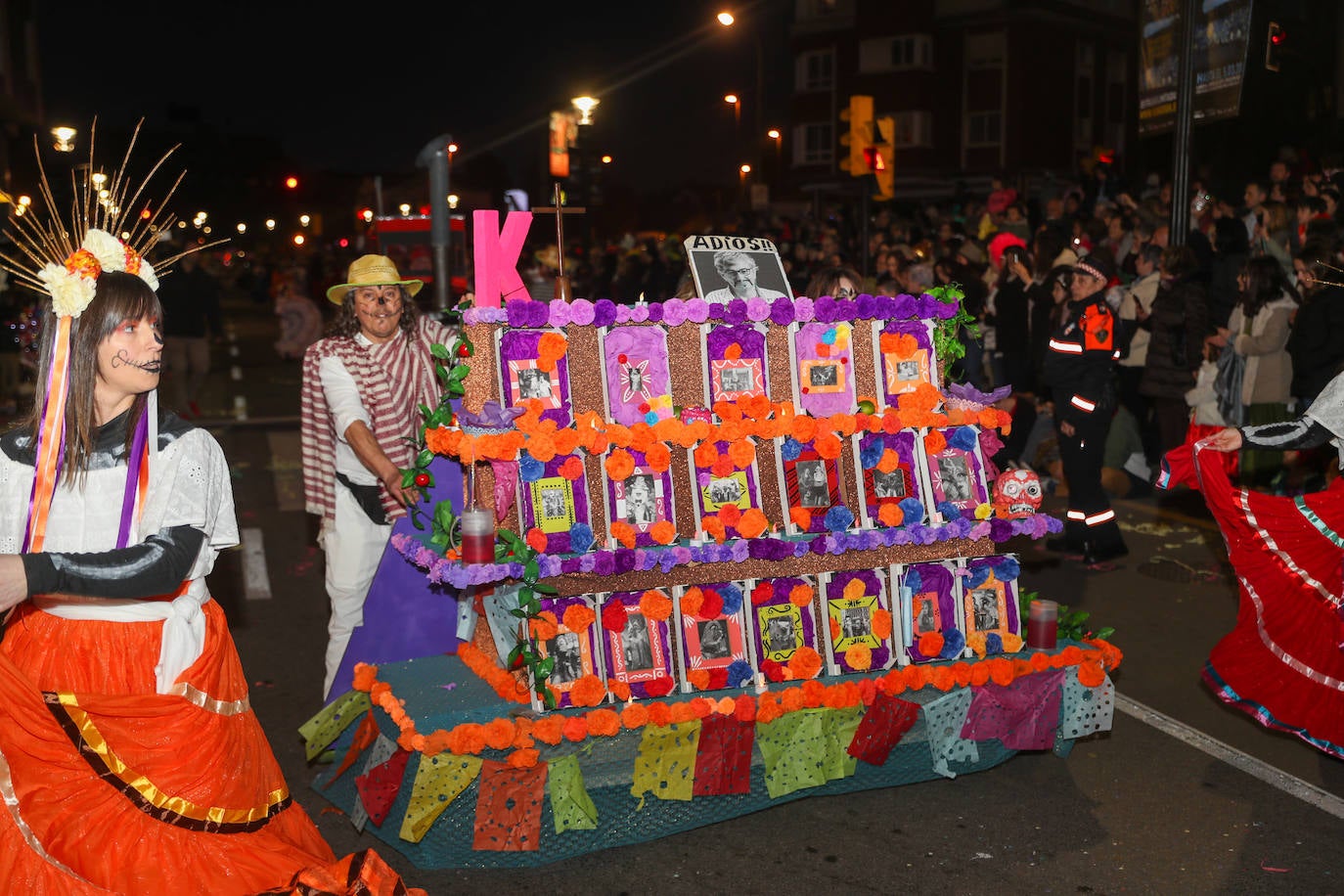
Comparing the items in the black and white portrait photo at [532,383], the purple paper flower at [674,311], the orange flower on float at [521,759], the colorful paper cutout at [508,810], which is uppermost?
the purple paper flower at [674,311]

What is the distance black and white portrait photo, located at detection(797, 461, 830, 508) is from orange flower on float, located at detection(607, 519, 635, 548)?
80 cm

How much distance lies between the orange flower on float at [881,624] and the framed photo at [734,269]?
1504mm

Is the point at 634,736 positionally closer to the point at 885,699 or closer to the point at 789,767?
the point at 789,767

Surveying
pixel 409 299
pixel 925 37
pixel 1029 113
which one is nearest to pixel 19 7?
pixel 925 37

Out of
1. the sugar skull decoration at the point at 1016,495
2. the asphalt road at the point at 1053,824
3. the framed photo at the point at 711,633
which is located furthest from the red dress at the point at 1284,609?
the framed photo at the point at 711,633

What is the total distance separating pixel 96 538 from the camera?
10.7ft

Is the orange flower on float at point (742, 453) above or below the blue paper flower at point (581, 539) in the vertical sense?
above

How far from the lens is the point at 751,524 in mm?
5234

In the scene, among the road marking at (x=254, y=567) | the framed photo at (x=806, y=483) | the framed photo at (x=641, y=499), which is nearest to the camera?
the framed photo at (x=641, y=499)

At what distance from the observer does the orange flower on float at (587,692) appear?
500cm

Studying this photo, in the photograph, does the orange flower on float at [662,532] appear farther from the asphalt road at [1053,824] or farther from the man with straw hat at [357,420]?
the man with straw hat at [357,420]

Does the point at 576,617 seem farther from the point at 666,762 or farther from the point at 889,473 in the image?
the point at 889,473

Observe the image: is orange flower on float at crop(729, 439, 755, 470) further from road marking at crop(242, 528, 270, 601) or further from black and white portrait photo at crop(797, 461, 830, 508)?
road marking at crop(242, 528, 270, 601)

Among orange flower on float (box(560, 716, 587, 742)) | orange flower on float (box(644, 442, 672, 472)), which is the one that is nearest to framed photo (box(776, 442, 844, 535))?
orange flower on float (box(644, 442, 672, 472))
